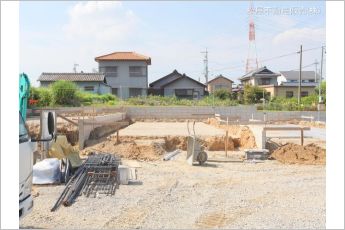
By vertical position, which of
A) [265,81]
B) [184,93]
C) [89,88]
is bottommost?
[184,93]

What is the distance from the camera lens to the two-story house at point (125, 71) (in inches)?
1185

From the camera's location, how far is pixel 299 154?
947cm

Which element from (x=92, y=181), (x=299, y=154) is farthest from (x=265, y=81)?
(x=92, y=181)

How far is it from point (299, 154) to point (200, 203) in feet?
16.4

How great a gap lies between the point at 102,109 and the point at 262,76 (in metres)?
23.3

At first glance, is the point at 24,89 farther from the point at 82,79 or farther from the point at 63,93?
the point at 82,79

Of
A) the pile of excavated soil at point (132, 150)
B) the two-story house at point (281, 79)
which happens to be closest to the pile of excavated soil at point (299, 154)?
the pile of excavated soil at point (132, 150)

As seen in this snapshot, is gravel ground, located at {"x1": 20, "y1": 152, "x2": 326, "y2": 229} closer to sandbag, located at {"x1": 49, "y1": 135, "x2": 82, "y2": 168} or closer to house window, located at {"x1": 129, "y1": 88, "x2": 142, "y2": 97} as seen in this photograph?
sandbag, located at {"x1": 49, "y1": 135, "x2": 82, "y2": 168}

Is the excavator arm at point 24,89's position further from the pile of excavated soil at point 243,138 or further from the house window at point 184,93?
the house window at point 184,93

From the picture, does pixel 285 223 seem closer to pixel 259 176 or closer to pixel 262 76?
pixel 259 176

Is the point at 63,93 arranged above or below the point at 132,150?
above

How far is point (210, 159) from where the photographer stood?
951 cm

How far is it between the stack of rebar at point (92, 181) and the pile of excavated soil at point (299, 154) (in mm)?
4638
